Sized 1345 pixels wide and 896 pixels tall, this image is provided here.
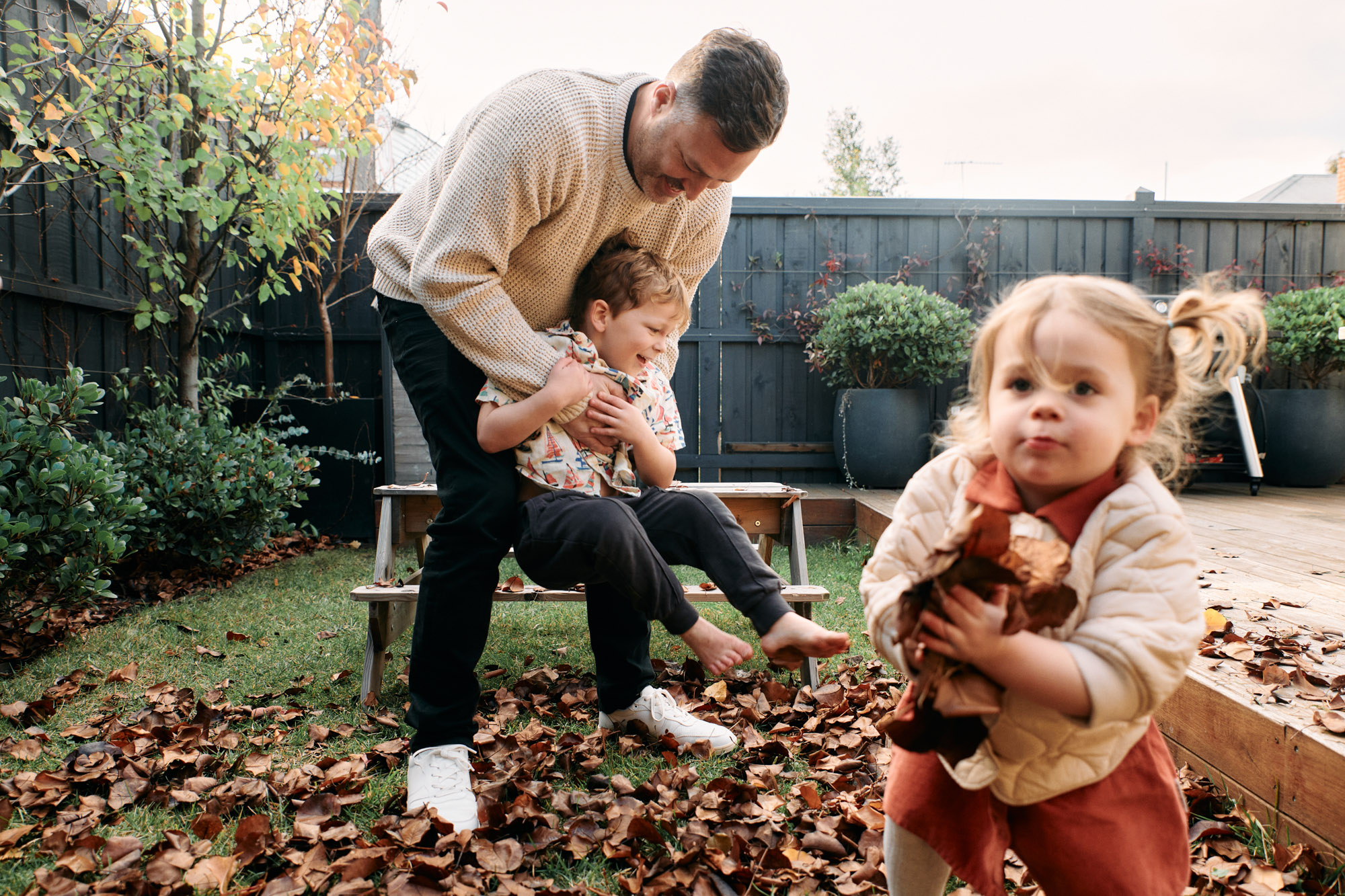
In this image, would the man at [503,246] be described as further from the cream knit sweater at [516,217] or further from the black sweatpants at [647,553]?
the black sweatpants at [647,553]

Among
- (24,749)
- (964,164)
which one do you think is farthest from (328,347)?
(964,164)

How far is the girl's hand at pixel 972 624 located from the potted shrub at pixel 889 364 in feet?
15.1

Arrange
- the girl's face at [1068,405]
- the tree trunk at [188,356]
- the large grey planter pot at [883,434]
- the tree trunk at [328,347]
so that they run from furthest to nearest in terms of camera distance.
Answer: the large grey planter pot at [883,434] → the tree trunk at [328,347] → the tree trunk at [188,356] → the girl's face at [1068,405]

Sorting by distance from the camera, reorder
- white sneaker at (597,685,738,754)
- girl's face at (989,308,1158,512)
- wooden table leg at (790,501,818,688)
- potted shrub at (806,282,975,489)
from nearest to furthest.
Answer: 1. girl's face at (989,308,1158,512)
2. white sneaker at (597,685,738,754)
3. wooden table leg at (790,501,818,688)
4. potted shrub at (806,282,975,489)

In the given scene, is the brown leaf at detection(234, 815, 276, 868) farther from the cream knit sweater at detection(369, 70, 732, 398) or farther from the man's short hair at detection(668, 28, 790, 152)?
the man's short hair at detection(668, 28, 790, 152)

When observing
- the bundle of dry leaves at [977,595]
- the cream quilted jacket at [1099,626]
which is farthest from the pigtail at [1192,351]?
the bundle of dry leaves at [977,595]

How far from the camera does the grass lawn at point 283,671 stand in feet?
5.36

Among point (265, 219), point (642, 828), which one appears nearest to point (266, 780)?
point (642, 828)

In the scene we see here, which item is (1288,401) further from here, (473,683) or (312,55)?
(312,55)

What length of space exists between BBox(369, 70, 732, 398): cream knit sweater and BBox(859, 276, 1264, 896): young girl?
1007 millimetres

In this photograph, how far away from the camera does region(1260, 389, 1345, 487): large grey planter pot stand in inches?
206

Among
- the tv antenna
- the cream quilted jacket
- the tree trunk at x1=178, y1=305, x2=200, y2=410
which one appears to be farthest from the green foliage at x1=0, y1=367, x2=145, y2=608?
the tv antenna

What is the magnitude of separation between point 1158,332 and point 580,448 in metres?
1.20

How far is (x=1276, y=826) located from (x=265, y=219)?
4.47 metres
